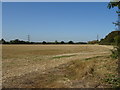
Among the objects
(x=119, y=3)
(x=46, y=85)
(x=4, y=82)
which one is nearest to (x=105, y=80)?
(x=46, y=85)

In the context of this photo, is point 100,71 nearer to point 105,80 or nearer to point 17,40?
point 105,80

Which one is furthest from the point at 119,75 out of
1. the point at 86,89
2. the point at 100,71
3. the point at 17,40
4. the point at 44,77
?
the point at 17,40

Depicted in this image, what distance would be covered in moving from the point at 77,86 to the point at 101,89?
892 millimetres

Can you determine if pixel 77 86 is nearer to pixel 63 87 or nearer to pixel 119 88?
pixel 63 87

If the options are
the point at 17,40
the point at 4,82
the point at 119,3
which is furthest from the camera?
the point at 17,40

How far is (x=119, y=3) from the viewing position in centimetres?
590

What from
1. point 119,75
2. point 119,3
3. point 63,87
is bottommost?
point 63,87

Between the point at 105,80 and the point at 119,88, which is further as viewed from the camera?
the point at 105,80

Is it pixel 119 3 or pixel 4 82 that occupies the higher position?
pixel 119 3

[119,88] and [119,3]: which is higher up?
[119,3]

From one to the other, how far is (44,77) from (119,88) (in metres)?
3.60

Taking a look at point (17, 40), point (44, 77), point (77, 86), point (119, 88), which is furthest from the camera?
point (17, 40)

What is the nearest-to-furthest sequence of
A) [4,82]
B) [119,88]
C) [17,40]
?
[119,88] → [4,82] → [17,40]

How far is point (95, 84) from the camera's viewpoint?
7234 millimetres
